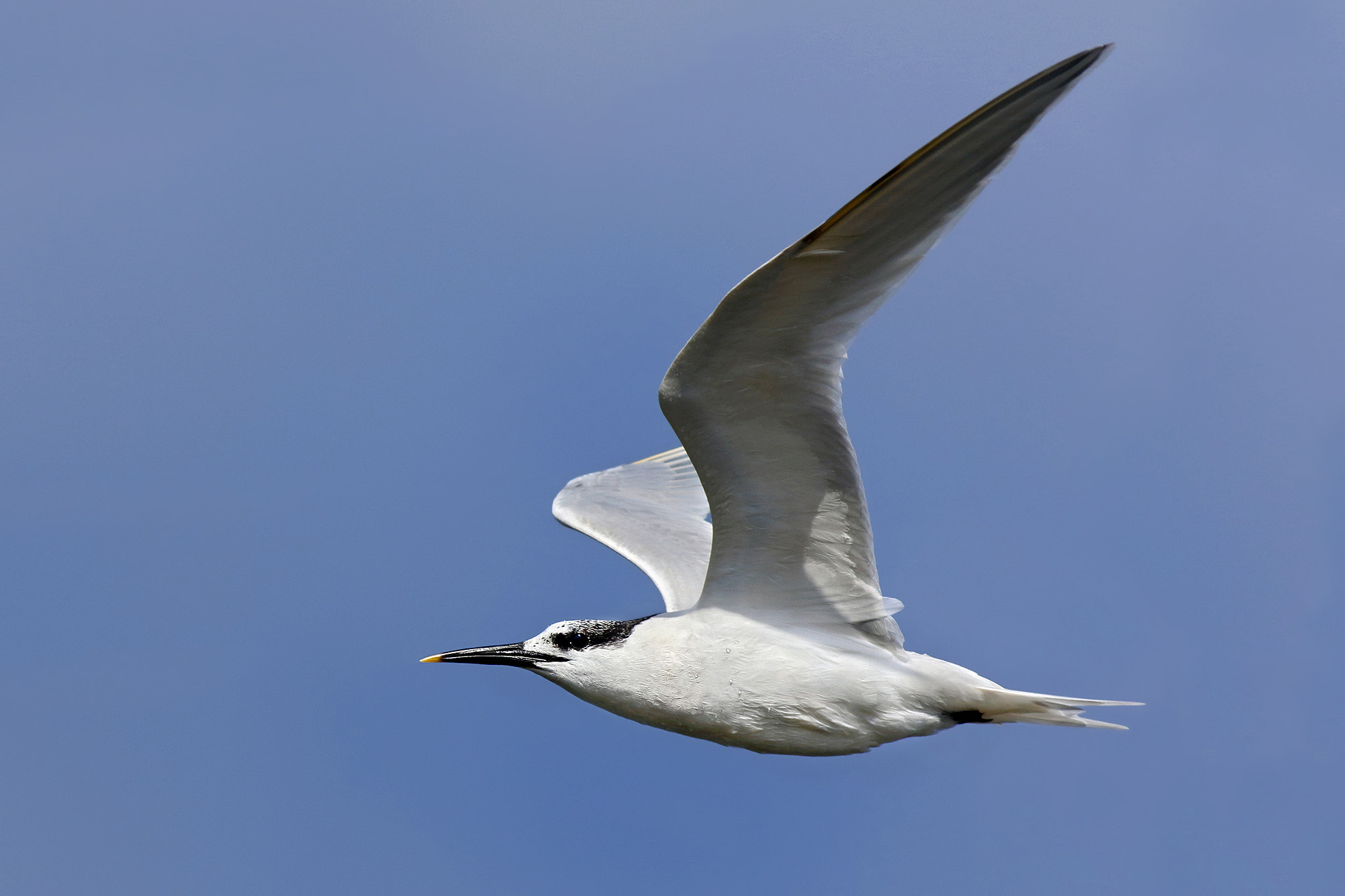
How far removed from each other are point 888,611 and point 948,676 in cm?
52

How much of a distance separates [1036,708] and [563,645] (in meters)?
2.92

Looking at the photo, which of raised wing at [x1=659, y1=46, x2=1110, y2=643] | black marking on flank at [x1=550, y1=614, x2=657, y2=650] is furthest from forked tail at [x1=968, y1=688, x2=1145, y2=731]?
black marking on flank at [x1=550, y1=614, x2=657, y2=650]

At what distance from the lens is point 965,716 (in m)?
7.16

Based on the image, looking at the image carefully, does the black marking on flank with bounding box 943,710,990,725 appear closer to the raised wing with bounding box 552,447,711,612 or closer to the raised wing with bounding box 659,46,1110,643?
the raised wing with bounding box 659,46,1110,643

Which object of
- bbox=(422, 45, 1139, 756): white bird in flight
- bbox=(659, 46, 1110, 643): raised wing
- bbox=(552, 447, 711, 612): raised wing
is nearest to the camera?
bbox=(659, 46, 1110, 643): raised wing

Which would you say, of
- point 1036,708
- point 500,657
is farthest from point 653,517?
point 1036,708

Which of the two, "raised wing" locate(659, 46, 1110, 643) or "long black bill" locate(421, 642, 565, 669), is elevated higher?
"raised wing" locate(659, 46, 1110, 643)

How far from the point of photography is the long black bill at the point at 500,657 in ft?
24.6

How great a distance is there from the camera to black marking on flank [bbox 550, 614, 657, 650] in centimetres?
729

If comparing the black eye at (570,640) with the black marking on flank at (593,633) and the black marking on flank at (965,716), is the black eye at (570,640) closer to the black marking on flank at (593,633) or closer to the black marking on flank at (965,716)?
the black marking on flank at (593,633)

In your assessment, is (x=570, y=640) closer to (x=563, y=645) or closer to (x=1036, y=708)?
(x=563, y=645)

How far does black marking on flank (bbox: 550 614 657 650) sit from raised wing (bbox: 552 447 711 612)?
4.58ft

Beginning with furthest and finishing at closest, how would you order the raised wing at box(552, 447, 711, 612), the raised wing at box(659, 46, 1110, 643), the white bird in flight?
1. the raised wing at box(552, 447, 711, 612)
2. the white bird in flight
3. the raised wing at box(659, 46, 1110, 643)

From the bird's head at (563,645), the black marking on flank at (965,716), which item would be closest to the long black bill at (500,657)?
the bird's head at (563,645)
